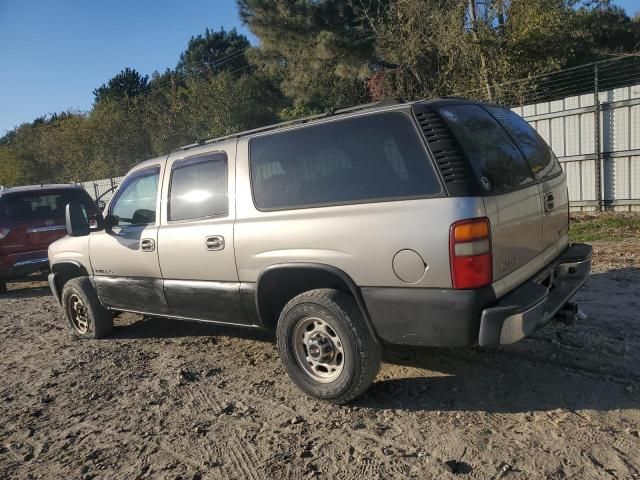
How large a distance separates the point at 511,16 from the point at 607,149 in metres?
5.67

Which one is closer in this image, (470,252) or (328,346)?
(470,252)

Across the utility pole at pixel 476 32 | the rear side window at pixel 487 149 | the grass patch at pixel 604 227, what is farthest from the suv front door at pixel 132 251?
the utility pole at pixel 476 32

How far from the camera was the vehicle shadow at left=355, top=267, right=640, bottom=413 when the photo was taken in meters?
3.31

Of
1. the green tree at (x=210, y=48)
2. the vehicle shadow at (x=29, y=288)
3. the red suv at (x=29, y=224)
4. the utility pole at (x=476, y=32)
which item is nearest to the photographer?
the red suv at (x=29, y=224)

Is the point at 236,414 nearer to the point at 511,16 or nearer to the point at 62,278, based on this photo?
the point at 62,278

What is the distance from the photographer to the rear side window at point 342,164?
3062 millimetres

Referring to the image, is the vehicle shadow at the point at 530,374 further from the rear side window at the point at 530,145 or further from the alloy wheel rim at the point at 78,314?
the alloy wheel rim at the point at 78,314

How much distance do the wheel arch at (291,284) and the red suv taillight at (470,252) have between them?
26.7 inches

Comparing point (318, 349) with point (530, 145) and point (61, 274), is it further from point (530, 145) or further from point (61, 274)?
point (61, 274)

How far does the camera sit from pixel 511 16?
530 inches

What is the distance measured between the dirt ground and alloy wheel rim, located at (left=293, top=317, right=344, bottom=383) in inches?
9.0

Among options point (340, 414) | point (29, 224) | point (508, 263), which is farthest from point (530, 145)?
point (29, 224)

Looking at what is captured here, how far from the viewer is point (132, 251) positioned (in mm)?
4715

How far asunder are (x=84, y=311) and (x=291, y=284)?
3047 mm
